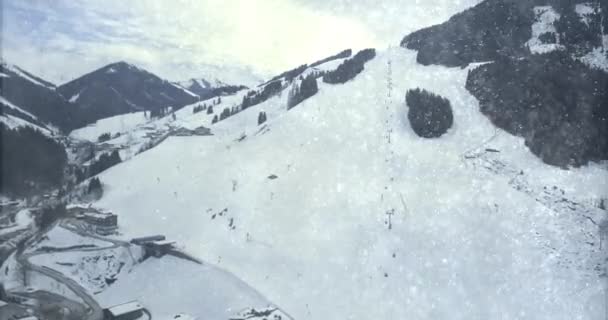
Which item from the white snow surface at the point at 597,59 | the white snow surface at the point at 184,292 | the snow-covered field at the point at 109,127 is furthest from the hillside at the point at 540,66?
the snow-covered field at the point at 109,127

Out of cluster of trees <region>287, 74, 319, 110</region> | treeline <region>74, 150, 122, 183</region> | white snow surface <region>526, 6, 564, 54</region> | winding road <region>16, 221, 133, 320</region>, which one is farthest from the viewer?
cluster of trees <region>287, 74, 319, 110</region>

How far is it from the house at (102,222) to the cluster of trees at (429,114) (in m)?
39.9

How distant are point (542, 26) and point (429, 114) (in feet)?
104

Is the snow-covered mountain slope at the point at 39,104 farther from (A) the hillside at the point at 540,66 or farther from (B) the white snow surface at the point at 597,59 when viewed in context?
(B) the white snow surface at the point at 597,59

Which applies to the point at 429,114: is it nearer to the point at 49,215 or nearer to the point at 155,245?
the point at 155,245

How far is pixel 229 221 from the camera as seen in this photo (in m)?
43.3

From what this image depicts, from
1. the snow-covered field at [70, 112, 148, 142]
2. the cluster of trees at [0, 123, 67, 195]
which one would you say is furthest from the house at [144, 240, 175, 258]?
the snow-covered field at [70, 112, 148, 142]

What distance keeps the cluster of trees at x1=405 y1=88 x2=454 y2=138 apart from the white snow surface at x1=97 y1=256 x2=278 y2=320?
3575 cm

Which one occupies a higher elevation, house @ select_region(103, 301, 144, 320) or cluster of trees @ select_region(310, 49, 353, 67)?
cluster of trees @ select_region(310, 49, 353, 67)

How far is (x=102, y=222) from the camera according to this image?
1748 inches

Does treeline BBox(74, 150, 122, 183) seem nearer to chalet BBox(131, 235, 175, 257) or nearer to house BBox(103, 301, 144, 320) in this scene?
chalet BBox(131, 235, 175, 257)

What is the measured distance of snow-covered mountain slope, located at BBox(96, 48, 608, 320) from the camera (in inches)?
1225

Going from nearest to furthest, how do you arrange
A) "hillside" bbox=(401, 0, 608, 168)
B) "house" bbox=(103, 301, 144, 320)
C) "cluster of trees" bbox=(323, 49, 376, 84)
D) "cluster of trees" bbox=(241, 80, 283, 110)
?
"house" bbox=(103, 301, 144, 320)
"hillside" bbox=(401, 0, 608, 168)
"cluster of trees" bbox=(323, 49, 376, 84)
"cluster of trees" bbox=(241, 80, 283, 110)

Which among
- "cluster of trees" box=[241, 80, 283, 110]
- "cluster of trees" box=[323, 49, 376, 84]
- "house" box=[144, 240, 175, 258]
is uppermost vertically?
"cluster of trees" box=[241, 80, 283, 110]
